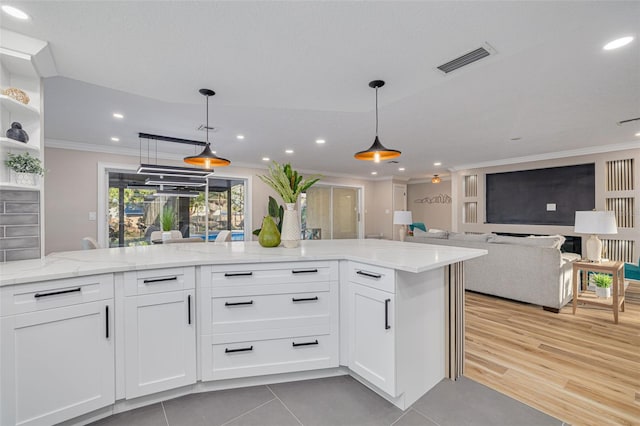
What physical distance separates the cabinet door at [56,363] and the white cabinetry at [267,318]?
53cm

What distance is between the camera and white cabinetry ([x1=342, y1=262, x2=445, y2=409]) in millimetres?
1758

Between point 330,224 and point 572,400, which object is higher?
point 330,224

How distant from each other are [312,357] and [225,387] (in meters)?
0.60

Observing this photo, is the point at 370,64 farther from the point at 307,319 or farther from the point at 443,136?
the point at 443,136

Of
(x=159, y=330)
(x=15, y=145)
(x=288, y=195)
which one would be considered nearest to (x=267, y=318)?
(x=159, y=330)

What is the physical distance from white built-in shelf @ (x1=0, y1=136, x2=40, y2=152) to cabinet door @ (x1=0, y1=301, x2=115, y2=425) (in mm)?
1087

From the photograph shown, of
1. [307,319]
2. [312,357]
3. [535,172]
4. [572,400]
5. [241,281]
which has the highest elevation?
[535,172]

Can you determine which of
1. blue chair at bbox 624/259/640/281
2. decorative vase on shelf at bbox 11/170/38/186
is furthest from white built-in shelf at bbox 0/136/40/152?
blue chair at bbox 624/259/640/281

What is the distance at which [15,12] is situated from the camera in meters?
1.61

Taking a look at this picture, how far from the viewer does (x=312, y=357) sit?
2.07m

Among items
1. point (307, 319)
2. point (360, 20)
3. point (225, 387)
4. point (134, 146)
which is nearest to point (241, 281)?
point (307, 319)

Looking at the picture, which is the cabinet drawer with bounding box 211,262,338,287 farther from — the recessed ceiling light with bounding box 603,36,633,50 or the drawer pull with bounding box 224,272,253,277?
the recessed ceiling light with bounding box 603,36,633,50

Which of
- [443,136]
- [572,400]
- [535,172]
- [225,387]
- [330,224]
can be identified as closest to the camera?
[572,400]

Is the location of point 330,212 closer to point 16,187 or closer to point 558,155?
point 558,155
